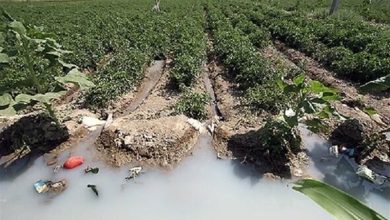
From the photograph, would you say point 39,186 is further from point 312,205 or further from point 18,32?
point 312,205

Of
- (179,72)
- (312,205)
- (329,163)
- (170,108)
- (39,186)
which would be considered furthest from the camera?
(179,72)

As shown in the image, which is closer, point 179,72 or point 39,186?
point 39,186

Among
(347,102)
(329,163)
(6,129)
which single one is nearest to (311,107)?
(329,163)

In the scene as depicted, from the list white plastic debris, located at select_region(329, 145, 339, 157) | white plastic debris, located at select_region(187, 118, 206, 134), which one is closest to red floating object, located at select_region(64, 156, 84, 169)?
white plastic debris, located at select_region(187, 118, 206, 134)

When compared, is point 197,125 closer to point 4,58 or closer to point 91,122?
point 91,122

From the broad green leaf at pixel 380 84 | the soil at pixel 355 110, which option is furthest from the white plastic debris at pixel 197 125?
the broad green leaf at pixel 380 84

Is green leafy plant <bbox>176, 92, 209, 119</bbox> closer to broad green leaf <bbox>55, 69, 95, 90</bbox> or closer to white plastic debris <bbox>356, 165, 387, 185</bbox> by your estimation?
broad green leaf <bbox>55, 69, 95, 90</bbox>

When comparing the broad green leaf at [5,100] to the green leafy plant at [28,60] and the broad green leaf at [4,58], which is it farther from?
the broad green leaf at [4,58]

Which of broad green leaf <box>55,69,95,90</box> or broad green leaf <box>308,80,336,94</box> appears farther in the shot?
broad green leaf <box>55,69,95,90</box>
